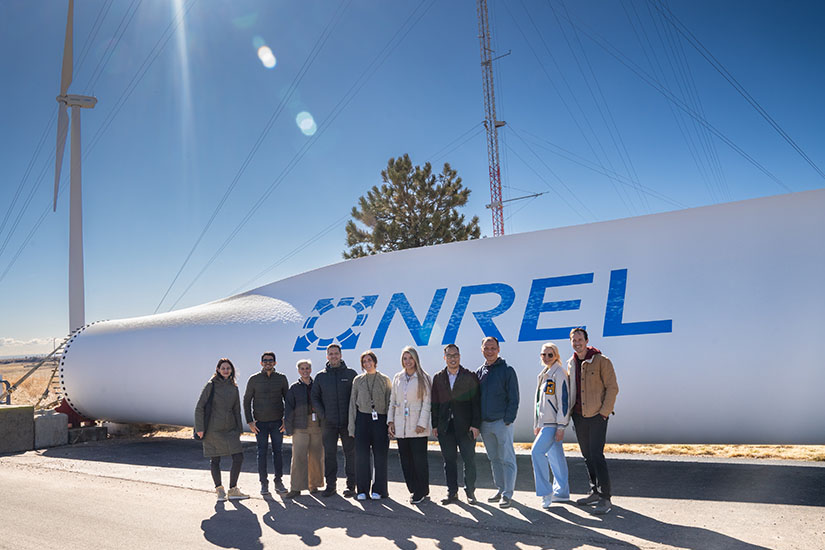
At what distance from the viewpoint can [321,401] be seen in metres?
7.92

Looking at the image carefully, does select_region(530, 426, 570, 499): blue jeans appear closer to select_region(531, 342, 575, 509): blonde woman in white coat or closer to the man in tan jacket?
select_region(531, 342, 575, 509): blonde woman in white coat

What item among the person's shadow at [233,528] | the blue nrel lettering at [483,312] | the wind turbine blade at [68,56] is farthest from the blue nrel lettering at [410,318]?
the wind turbine blade at [68,56]

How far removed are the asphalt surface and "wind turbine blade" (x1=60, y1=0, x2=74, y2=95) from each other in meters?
21.8

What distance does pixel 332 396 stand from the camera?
7824 mm

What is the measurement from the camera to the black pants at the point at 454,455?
23.2ft

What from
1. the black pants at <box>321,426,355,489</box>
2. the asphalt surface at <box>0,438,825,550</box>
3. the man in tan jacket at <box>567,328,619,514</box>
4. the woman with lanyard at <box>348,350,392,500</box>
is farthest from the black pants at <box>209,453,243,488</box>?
the man in tan jacket at <box>567,328,619,514</box>

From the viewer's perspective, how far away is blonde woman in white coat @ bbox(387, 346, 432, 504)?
282 inches

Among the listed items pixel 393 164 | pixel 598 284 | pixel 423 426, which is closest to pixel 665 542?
pixel 423 426

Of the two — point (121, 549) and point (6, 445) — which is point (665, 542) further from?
point (6, 445)

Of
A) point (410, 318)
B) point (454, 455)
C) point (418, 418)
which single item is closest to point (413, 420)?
point (418, 418)

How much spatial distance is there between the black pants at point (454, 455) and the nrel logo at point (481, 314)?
2314 millimetres

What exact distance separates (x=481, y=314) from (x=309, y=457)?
3436 mm

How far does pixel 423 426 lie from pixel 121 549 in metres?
3.34

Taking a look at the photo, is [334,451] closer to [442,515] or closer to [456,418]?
[456,418]
